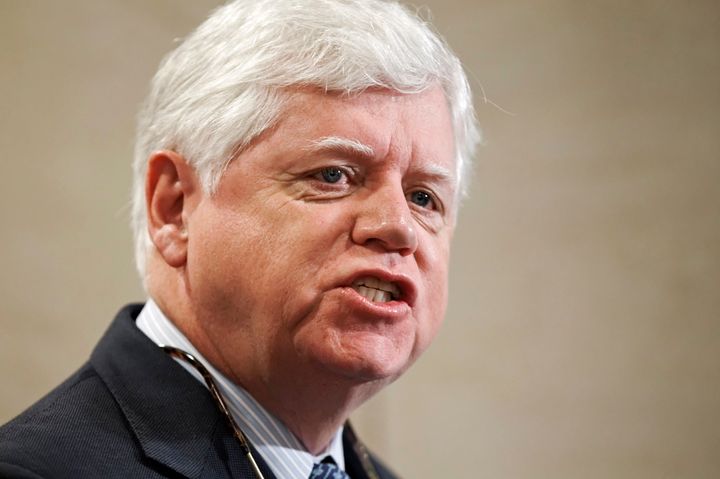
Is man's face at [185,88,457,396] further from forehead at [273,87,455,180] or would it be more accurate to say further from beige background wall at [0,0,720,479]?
beige background wall at [0,0,720,479]

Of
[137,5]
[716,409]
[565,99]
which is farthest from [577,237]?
[137,5]

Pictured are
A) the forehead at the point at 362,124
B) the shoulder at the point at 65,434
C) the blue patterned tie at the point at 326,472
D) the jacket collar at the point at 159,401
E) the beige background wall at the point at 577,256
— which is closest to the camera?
the shoulder at the point at 65,434

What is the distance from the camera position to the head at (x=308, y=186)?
5.83ft

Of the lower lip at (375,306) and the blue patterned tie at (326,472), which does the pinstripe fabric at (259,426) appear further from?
the lower lip at (375,306)

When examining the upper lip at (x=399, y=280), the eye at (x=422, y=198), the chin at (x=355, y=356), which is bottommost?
the chin at (x=355, y=356)

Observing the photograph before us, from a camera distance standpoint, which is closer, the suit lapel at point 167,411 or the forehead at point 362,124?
the suit lapel at point 167,411

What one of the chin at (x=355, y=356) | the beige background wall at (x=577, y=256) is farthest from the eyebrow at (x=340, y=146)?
the beige background wall at (x=577, y=256)

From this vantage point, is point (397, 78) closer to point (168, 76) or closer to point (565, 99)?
point (168, 76)

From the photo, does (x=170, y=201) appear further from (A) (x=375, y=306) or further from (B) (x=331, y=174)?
(A) (x=375, y=306)

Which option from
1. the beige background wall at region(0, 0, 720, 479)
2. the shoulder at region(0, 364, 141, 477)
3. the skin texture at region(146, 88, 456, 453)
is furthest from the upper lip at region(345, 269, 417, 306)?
the beige background wall at region(0, 0, 720, 479)

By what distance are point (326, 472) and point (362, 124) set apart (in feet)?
2.24

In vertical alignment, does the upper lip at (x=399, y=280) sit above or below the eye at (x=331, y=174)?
below

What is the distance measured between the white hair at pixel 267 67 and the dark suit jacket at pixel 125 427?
302mm

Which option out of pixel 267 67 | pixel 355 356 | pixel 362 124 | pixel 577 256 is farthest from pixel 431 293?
pixel 577 256
